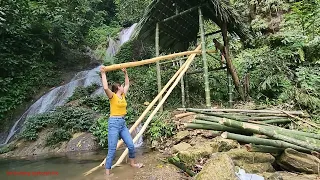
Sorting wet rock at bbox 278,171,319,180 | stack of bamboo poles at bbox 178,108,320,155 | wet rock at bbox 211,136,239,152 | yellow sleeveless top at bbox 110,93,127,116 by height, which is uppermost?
yellow sleeveless top at bbox 110,93,127,116

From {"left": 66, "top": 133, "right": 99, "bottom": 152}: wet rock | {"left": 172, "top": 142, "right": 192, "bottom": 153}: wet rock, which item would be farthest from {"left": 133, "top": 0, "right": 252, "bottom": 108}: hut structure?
{"left": 66, "top": 133, "right": 99, "bottom": 152}: wet rock

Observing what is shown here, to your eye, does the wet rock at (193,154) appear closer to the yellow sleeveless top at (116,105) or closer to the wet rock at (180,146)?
the wet rock at (180,146)

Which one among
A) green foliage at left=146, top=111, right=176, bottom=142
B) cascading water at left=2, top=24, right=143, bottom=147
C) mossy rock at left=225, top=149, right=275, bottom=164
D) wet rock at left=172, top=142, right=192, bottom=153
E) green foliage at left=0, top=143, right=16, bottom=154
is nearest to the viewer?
mossy rock at left=225, top=149, right=275, bottom=164

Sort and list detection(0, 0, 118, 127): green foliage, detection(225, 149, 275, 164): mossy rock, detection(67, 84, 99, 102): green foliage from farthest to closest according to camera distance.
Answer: detection(0, 0, 118, 127): green foliage
detection(67, 84, 99, 102): green foliage
detection(225, 149, 275, 164): mossy rock

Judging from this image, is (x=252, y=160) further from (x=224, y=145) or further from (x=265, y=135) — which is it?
(x=224, y=145)

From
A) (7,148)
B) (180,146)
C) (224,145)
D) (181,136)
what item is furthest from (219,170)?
(7,148)

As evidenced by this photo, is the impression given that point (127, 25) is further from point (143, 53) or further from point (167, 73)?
point (167, 73)

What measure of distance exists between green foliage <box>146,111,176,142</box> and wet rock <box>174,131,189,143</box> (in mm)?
289

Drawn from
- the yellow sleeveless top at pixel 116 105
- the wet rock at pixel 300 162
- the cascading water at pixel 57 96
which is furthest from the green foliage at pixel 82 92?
the wet rock at pixel 300 162

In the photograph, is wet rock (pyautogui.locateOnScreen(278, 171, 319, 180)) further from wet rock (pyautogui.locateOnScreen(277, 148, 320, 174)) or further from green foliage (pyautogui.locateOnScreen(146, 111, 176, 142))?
green foliage (pyautogui.locateOnScreen(146, 111, 176, 142))

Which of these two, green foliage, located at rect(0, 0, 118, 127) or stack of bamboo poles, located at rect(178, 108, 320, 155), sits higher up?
green foliage, located at rect(0, 0, 118, 127)

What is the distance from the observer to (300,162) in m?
4.07

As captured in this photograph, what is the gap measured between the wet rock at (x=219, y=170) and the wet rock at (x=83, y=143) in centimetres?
542

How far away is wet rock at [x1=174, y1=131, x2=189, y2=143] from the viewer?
247 inches
